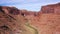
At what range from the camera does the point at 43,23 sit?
7.06 ft

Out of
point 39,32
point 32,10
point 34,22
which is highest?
point 32,10

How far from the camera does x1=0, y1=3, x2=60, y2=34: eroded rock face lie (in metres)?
2.11

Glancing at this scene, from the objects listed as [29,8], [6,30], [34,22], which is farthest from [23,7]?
[6,30]

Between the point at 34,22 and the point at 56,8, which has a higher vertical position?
the point at 56,8

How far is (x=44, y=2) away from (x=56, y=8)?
0.71 feet

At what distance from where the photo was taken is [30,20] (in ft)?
7.25

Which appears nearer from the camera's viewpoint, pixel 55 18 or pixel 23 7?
pixel 55 18

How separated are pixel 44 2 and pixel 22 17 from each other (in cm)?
41

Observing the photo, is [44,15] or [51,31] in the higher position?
[44,15]

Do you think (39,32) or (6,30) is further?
(6,30)

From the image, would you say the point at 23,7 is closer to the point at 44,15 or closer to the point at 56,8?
the point at 44,15

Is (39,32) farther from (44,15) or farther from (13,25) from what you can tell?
(13,25)

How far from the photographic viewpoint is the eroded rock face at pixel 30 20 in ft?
6.91

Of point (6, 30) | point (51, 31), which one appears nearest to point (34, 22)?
point (51, 31)
